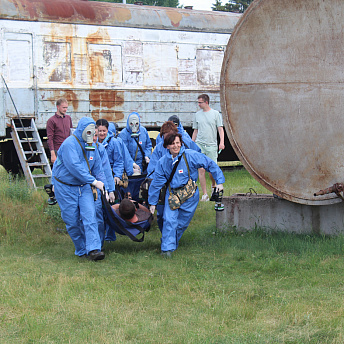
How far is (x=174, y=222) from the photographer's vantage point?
272 inches

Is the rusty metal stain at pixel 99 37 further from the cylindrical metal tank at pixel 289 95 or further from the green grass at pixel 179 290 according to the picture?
the cylindrical metal tank at pixel 289 95

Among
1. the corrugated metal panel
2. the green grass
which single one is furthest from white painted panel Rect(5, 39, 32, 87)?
the green grass

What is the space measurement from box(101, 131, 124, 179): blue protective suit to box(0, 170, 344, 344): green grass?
93 centimetres

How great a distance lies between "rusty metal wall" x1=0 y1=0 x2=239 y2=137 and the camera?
39.0 feet

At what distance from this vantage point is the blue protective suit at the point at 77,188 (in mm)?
6531

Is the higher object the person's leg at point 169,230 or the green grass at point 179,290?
the person's leg at point 169,230

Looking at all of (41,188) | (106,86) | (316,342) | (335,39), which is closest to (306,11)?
(335,39)

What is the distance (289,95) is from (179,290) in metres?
2.57

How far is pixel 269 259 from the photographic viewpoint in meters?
6.29

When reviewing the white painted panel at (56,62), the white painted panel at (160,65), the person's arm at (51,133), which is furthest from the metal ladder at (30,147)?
the white painted panel at (160,65)

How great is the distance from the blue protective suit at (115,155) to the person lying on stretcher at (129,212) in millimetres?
1105

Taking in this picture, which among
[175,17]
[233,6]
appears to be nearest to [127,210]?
[175,17]

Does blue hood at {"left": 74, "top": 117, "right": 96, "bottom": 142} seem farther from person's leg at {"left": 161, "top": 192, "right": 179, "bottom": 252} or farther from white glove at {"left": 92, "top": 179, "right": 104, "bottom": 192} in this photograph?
person's leg at {"left": 161, "top": 192, "right": 179, "bottom": 252}

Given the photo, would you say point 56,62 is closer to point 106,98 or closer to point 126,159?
point 106,98
